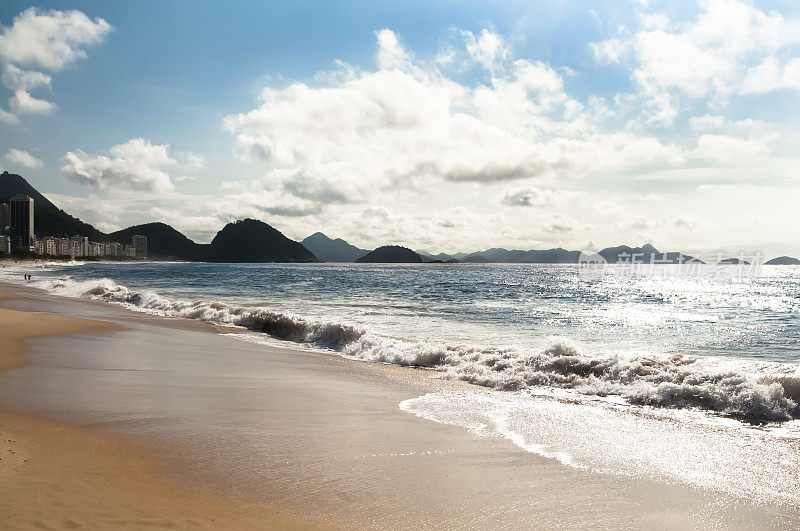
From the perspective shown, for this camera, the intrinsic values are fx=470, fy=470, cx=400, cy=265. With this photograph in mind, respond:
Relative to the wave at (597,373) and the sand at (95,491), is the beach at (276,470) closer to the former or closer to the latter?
the sand at (95,491)

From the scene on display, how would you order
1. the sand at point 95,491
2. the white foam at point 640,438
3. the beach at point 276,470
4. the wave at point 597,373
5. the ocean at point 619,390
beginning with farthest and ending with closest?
the wave at point 597,373, the ocean at point 619,390, the white foam at point 640,438, the beach at point 276,470, the sand at point 95,491

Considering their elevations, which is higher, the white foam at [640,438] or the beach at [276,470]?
the beach at [276,470]

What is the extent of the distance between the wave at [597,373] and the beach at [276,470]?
423 centimetres

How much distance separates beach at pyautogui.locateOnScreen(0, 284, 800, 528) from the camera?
169 inches

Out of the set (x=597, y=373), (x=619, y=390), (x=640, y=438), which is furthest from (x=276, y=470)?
(x=597, y=373)

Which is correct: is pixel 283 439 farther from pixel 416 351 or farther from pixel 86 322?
pixel 86 322

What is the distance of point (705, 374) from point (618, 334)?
452 inches

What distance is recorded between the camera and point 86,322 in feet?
64.6

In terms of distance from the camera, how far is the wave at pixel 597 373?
912 centimetres

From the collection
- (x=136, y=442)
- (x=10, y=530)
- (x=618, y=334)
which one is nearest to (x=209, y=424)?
(x=136, y=442)

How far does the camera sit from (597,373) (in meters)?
11.6

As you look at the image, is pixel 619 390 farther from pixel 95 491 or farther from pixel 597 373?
pixel 95 491

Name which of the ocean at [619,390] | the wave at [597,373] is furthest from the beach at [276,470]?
the wave at [597,373]

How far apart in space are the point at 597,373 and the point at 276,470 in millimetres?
8864
